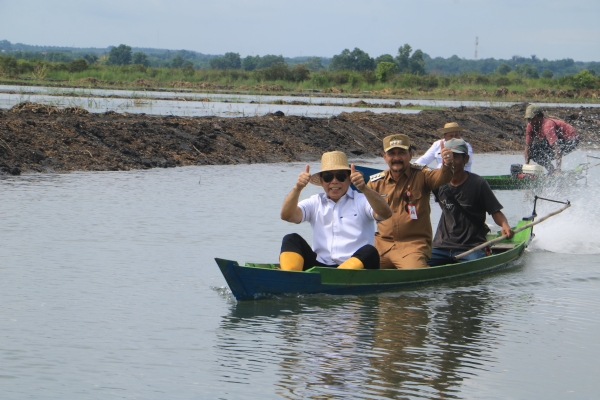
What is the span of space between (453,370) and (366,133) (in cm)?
2066

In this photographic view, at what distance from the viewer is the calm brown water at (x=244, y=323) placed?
664 cm

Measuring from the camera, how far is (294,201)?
840cm

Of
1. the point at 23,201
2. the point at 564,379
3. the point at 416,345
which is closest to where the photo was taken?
the point at 564,379

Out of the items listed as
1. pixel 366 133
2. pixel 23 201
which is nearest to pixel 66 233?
pixel 23 201

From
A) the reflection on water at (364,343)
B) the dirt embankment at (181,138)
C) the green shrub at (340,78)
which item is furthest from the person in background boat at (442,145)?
the green shrub at (340,78)

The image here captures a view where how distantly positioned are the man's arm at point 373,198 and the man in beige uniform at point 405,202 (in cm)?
84

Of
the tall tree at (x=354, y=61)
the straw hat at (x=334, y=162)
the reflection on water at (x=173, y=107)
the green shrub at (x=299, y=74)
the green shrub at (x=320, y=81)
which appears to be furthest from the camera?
the tall tree at (x=354, y=61)

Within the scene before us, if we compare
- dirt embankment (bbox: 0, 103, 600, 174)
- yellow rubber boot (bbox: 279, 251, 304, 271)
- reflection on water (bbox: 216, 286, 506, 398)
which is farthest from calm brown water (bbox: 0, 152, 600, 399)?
dirt embankment (bbox: 0, 103, 600, 174)

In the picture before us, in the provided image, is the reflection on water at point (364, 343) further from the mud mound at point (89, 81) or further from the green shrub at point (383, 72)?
the green shrub at point (383, 72)

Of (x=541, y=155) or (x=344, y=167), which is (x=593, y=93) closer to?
(x=541, y=155)

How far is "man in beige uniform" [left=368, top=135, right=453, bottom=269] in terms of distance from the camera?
361 inches

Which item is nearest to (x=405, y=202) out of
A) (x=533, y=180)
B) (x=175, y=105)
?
(x=533, y=180)

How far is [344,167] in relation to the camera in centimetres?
845

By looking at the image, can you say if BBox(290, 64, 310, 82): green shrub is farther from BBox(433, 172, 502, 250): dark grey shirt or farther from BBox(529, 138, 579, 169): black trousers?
BBox(433, 172, 502, 250): dark grey shirt
